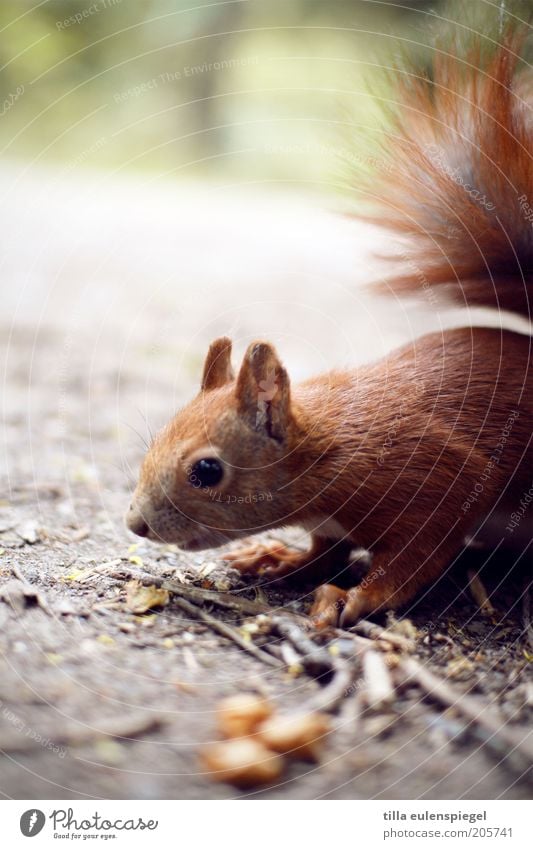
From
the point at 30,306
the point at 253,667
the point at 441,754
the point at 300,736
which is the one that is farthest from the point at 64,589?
the point at 30,306

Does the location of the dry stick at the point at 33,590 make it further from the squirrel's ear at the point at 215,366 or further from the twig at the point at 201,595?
the squirrel's ear at the point at 215,366

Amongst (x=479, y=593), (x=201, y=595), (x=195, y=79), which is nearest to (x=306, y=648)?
(x=201, y=595)

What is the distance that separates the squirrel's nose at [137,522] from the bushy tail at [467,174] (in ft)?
2.03

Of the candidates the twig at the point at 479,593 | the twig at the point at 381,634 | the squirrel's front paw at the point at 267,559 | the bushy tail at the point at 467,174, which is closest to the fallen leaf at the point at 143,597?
the squirrel's front paw at the point at 267,559

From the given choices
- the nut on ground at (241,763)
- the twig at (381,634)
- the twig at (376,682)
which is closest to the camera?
the nut on ground at (241,763)

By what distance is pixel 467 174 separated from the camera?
3.89ft

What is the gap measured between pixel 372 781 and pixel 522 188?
87 centimetres

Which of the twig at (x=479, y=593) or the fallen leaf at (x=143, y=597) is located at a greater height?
the twig at (x=479, y=593)

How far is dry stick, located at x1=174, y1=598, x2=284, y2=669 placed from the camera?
955mm

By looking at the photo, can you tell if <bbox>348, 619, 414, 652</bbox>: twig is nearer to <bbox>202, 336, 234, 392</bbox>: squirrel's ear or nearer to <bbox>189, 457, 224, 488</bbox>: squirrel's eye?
<bbox>189, 457, 224, 488</bbox>: squirrel's eye

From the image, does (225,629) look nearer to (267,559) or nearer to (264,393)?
(267,559)

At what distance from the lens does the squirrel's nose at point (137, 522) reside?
1.04 m

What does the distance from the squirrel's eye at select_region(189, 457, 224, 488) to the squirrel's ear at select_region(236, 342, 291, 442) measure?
73mm
